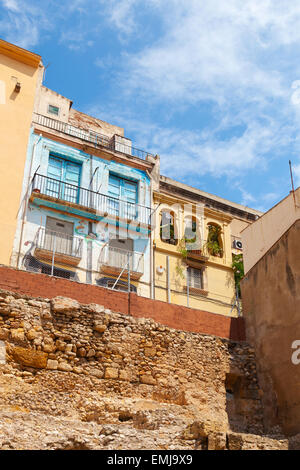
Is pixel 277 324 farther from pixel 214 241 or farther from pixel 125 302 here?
pixel 214 241

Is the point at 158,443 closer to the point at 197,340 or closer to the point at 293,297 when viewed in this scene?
the point at 197,340

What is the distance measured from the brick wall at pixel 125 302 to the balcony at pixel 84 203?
22.5ft

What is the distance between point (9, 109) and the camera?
67.1 ft

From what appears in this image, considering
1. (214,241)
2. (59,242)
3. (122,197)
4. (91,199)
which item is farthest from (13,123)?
(214,241)

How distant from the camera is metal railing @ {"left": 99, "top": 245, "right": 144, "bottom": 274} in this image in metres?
20.2

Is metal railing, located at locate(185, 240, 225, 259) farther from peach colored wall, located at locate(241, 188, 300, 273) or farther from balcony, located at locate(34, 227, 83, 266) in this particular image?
balcony, located at locate(34, 227, 83, 266)

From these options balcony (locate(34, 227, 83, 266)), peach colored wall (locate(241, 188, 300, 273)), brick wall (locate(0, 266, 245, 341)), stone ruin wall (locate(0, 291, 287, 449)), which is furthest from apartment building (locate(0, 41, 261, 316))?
stone ruin wall (locate(0, 291, 287, 449))

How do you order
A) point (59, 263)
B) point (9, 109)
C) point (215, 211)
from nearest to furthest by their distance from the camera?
point (59, 263) < point (9, 109) < point (215, 211)

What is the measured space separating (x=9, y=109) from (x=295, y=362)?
14164mm

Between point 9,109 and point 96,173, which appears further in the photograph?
point 96,173

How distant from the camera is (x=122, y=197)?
22.0m

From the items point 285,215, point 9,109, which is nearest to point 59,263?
point 9,109
